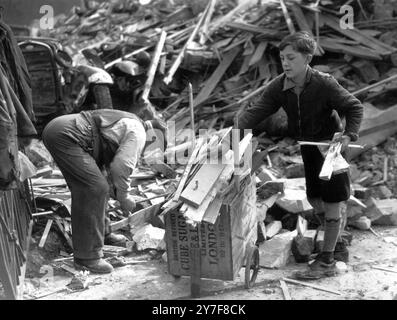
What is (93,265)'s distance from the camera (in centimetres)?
530

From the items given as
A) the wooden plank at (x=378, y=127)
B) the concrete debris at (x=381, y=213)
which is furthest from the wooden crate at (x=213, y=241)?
the wooden plank at (x=378, y=127)

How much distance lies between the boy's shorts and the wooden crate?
78cm

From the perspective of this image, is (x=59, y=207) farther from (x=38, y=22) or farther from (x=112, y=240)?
(x=38, y=22)

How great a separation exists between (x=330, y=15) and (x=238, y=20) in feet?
5.67

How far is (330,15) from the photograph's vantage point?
9.40 m

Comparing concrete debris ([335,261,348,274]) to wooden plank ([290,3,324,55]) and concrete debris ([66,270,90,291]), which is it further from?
wooden plank ([290,3,324,55])

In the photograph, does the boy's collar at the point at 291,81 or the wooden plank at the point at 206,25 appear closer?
the boy's collar at the point at 291,81

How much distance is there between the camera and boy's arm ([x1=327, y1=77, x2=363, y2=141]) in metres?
4.86

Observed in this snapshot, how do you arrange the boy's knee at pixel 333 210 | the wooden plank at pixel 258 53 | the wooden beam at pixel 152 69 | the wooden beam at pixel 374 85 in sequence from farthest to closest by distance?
the wooden beam at pixel 152 69 → the wooden plank at pixel 258 53 → the wooden beam at pixel 374 85 → the boy's knee at pixel 333 210

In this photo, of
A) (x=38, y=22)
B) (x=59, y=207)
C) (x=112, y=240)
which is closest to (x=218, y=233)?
(x=112, y=240)

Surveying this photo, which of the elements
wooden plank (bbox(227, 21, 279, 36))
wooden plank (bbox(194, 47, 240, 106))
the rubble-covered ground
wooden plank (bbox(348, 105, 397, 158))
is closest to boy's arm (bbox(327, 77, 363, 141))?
→ the rubble-covered ground

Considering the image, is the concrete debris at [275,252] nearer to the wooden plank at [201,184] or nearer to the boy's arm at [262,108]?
the boy's arm at [262,108]

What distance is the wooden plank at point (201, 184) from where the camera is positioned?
420 cm

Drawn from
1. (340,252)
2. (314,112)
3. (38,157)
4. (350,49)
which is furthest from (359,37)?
(38,157)
